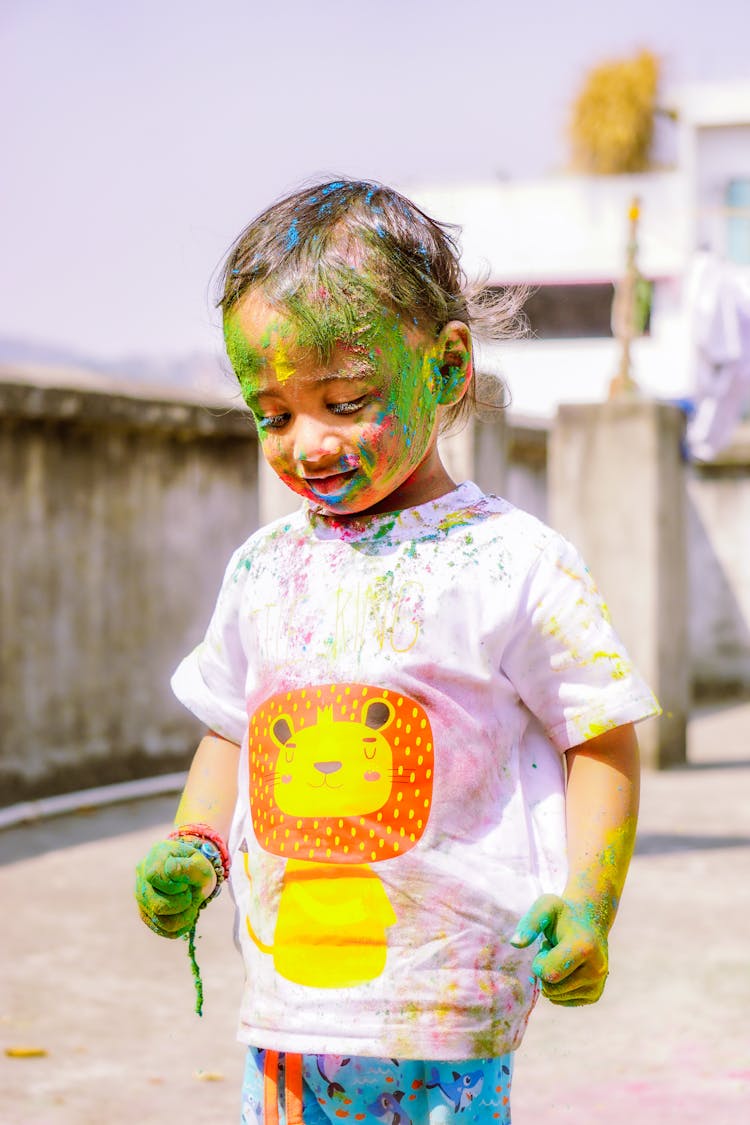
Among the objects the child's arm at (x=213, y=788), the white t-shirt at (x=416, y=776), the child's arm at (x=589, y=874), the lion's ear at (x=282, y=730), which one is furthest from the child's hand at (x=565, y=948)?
the child's arm at (x=213, y=788)

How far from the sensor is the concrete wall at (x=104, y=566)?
242 inches

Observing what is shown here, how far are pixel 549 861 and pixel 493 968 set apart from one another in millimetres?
145

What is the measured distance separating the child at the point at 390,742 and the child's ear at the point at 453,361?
0.01 metres

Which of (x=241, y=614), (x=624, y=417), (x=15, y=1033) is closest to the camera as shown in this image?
(x=241, y=614)

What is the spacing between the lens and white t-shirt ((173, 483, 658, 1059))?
1.78 m

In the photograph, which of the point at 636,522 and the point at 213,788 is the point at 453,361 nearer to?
the point at 213,788

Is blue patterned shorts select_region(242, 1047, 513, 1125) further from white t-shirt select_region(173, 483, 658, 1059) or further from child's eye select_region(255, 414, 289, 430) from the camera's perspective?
child's eye select_region(255, 414, 289, 430)

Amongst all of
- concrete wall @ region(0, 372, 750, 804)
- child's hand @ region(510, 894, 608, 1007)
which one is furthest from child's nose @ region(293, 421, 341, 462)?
concrete wall @ region(0, 372, 750, 804)

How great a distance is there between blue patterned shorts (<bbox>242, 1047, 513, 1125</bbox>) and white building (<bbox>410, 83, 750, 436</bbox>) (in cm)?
Answer: 2916

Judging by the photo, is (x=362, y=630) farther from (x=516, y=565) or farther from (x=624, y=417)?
(x=624, y=417)

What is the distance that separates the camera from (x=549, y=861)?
1.85 metres

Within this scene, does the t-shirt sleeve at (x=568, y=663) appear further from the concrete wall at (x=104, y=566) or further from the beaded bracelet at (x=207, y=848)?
the concrete wall at (x=104, y=566)

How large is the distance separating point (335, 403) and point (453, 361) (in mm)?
216

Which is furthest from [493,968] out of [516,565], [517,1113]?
[517,1113]
